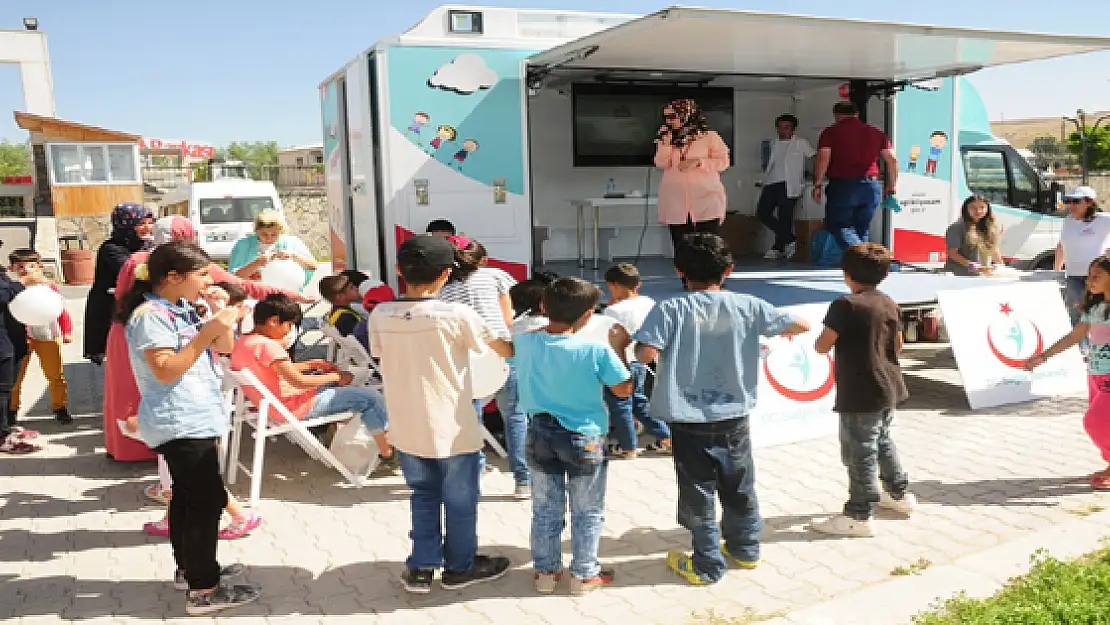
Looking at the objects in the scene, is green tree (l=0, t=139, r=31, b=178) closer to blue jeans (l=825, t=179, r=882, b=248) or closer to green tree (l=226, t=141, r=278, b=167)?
green tree (l=226, t=141, r=278, b=167)

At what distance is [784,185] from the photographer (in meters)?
9.34

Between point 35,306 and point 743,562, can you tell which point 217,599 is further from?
point 35,306

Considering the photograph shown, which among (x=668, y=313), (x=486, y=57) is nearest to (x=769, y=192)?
(x=486, y=57)

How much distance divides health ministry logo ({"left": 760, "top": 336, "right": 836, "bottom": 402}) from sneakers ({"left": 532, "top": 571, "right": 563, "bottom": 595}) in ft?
7.73

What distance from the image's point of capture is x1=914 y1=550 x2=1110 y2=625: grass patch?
2.96m

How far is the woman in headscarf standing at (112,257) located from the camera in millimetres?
5207

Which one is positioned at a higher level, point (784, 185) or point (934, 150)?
point (934, 150)

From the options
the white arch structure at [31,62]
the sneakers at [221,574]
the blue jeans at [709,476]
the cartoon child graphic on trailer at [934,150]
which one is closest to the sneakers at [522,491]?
the blue jeans at [709,476]

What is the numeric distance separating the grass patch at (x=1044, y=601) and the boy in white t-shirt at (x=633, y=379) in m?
1.74

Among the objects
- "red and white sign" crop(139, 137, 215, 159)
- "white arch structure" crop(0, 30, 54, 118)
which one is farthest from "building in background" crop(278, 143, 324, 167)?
"white arch structure" crop(0, 30, 54, 118)

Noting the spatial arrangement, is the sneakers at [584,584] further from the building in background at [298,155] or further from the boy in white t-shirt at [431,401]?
the building in background at [298,155]

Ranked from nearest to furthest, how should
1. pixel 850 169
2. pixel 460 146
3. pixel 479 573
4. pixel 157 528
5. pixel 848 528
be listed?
pixel 479 573, pixel 848 528, pixel 157 528, pixel 460 146, pixel 850 169

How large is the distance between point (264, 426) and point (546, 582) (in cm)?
192

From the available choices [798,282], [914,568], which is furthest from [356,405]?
[798,282]
